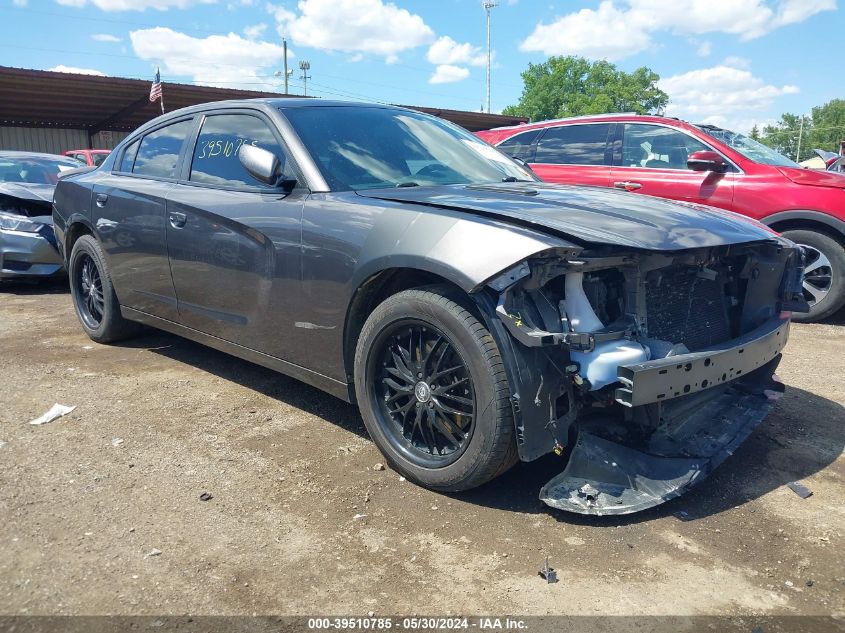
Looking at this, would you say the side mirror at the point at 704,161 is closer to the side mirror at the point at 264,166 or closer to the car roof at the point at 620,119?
the car roof at the point at 620,119

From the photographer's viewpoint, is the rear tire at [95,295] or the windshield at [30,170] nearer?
the rear tire at [95,295]

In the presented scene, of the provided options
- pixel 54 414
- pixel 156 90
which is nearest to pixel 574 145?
pixel 54 414

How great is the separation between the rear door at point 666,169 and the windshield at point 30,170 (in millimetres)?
6286

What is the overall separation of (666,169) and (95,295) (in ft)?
16.7

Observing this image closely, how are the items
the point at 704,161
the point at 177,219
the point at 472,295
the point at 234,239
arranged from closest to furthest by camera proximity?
the point at 472,295 → the point at 234,239 → the point at 177,219 → the point at 704,161

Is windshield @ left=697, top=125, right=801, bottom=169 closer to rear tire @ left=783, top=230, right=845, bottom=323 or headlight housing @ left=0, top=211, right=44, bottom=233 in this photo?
rear tire @ left=783, top=230, right=845, bottom=323

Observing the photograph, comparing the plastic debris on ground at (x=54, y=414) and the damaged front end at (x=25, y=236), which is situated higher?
the damaged front end at (x=25, y=236)

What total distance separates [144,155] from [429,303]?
114 inches

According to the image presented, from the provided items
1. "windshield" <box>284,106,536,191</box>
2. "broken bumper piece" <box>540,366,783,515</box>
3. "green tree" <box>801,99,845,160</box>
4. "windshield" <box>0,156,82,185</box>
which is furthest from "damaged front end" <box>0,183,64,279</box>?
"green tree" <box>801,99,845,160</box>

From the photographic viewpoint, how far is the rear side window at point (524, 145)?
24.3 feet

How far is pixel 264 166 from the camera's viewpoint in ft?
10.5

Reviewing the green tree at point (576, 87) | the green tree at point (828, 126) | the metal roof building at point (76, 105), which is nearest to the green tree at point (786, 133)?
the green tree at point (828, 126)

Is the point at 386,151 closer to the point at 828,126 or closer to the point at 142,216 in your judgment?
the point at 142,216

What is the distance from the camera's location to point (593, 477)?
2.60m
